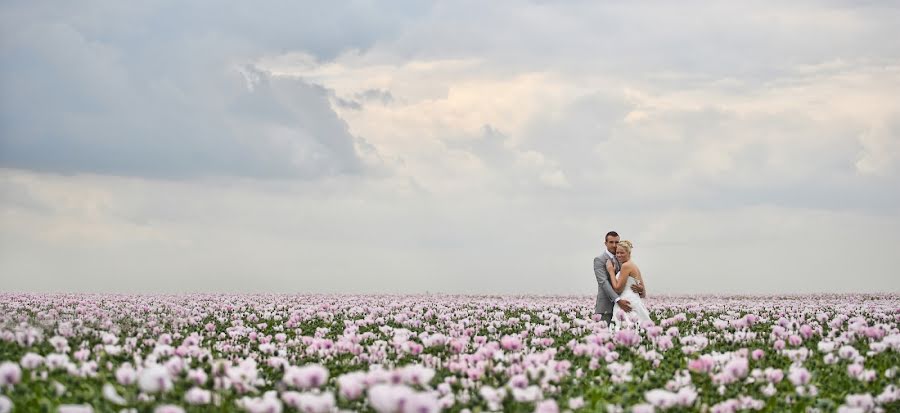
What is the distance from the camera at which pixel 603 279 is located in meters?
16.2

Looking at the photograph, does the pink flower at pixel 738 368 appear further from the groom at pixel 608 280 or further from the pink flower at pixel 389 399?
the groom at pixel 608 280

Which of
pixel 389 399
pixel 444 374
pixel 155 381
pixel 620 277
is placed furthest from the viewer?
pixel 620 277

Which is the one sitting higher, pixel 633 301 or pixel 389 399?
pixel 633 301

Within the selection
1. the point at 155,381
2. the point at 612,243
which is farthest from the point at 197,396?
the point at 612,243

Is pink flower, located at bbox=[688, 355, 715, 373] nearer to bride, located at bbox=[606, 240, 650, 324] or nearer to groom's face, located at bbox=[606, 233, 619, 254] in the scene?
bride, located at bbox=[606, 240, 650, 324]

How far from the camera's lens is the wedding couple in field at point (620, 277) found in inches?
635

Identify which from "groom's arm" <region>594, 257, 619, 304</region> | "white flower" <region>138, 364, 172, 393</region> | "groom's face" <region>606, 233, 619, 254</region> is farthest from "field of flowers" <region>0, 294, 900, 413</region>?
"groom's face" <region>606, 233, 619, 254</region>

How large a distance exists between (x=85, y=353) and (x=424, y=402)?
470cm

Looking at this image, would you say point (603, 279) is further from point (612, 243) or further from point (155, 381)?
point (155, 381)

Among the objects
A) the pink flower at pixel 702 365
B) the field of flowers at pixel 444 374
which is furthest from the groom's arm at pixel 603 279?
the pink flower at pixel 702 365

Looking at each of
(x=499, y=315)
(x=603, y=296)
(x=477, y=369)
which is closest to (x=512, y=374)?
(x=477, y=369)

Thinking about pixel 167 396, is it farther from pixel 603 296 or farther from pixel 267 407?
pixel 603 296

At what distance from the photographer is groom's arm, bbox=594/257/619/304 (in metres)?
16.2

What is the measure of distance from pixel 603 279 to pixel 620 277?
0.31m
